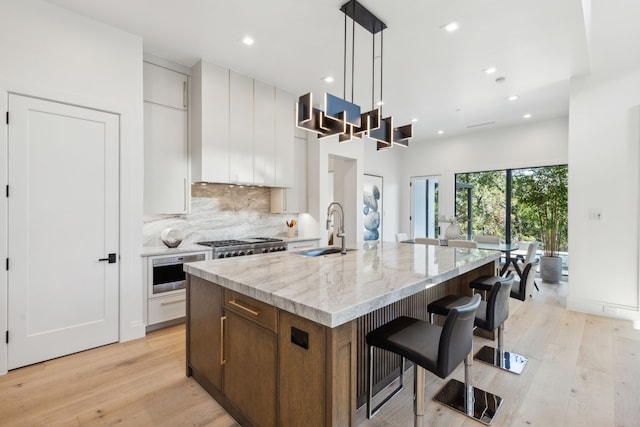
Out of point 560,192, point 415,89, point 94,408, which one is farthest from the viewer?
point 560,192

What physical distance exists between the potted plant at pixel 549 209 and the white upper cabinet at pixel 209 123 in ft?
18.8

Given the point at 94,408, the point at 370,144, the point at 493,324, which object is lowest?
the point at 94,408

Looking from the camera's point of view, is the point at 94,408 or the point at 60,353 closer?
the point at 94,408

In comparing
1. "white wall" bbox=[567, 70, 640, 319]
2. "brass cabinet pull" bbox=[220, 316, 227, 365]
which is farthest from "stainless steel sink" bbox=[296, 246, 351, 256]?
"white wall" bbox=[567, 70, 640, 319]

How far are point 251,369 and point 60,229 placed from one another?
2.25 metres

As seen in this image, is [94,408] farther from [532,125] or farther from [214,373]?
[532,125]

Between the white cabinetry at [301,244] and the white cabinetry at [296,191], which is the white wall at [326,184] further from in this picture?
the white cabinetry at [301,244]

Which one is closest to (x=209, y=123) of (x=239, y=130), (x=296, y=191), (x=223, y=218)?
(x=239, y=130)

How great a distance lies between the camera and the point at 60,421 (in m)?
1.87

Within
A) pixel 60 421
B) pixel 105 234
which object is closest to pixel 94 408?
pixel 60 421

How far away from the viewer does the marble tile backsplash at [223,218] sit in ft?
12.3

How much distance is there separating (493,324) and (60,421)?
111 inches

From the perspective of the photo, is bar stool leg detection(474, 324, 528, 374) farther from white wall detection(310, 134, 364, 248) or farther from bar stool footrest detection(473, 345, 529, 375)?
white wall detection(310, 134, 364, 248)

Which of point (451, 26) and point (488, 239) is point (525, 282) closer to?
point (451, 26)
